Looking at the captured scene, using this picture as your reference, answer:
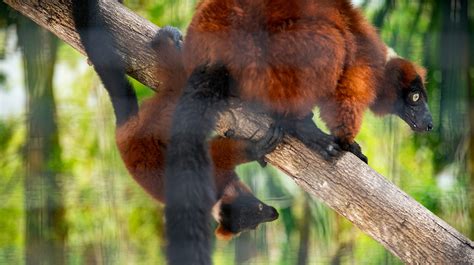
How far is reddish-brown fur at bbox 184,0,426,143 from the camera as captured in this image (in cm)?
103

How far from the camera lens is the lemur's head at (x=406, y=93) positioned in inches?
48.1

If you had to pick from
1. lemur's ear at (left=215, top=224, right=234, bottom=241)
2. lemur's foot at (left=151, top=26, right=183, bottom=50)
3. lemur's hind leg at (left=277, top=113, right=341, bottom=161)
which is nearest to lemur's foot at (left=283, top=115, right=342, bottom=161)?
lemur's hind leg at (left=277, top=113, right=341, bottom=161)

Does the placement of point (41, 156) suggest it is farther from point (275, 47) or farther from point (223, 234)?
point (275, 47)

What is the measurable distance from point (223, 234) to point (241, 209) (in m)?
0.09

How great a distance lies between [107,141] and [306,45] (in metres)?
1.01

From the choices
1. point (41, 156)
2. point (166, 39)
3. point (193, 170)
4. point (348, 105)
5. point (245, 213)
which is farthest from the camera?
point (41, 156)

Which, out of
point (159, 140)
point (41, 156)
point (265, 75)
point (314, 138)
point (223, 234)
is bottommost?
point (41, 156)

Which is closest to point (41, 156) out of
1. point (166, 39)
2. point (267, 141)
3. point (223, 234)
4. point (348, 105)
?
point (223, 234)

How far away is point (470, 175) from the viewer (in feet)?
6.33

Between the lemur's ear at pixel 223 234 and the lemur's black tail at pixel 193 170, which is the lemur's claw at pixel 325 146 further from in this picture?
the lemur's ear at pixel 223 234

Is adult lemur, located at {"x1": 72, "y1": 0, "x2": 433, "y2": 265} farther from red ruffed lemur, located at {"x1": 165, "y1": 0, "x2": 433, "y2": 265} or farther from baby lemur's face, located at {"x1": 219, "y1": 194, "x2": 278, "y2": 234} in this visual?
baby lemur's face, located at {"x1": 219, "y1": 194, "x2": 278, "y2": 234}

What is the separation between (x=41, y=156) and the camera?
1.73m

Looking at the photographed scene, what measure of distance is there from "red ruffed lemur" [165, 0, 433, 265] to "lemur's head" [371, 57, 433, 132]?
111 millimetres

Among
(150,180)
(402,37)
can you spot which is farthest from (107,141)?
(402,37)
